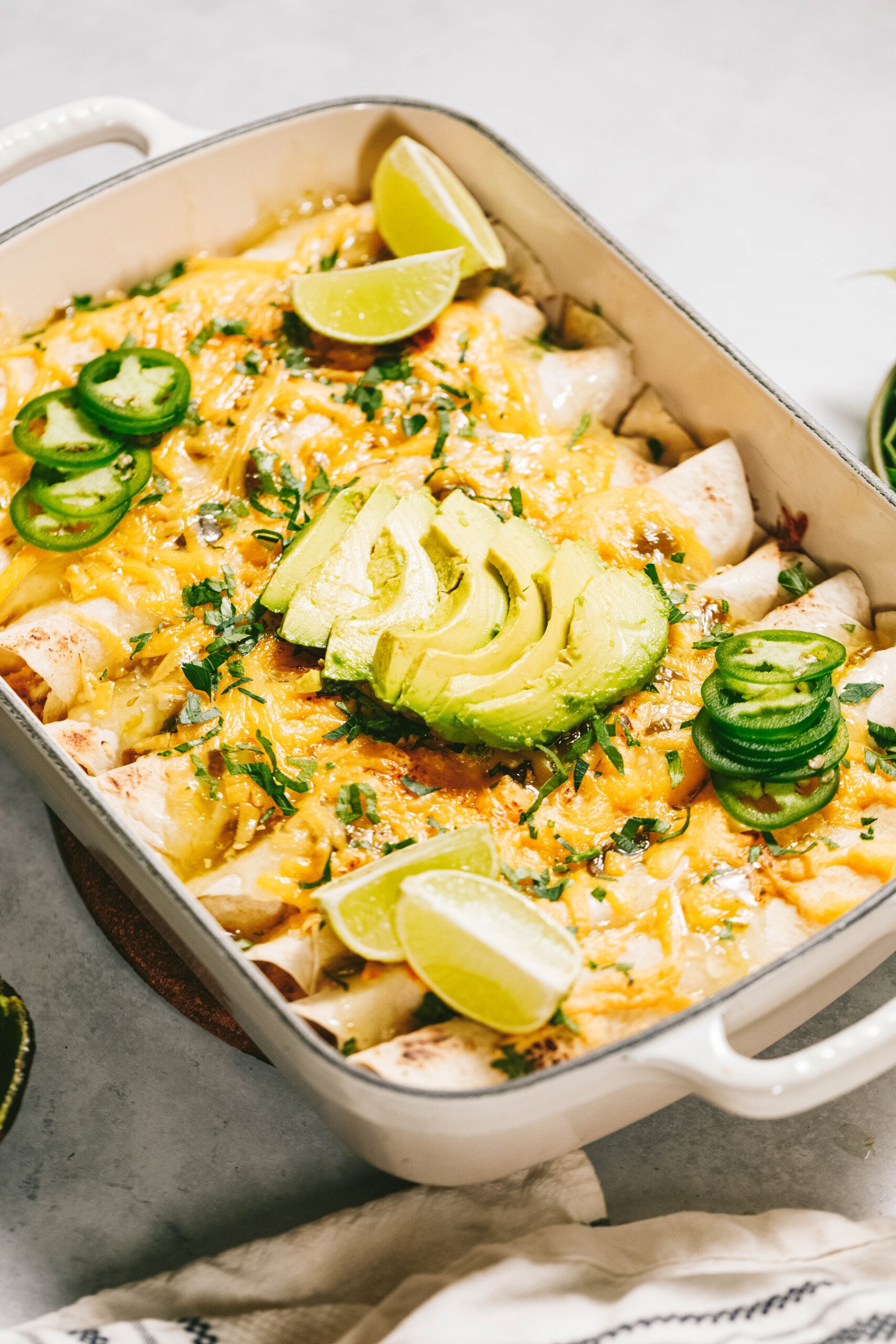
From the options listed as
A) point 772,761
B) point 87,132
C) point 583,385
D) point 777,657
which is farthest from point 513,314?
point 772,761

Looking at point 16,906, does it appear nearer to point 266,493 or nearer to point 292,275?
point 266,493

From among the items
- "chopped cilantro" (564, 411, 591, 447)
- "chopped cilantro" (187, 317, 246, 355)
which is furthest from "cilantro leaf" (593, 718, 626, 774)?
"chopped cilantro" (187, 317, 246, 355)

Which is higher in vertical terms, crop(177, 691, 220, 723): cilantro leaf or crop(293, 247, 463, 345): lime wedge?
crop(293, 247, 463, 345): lime wedge

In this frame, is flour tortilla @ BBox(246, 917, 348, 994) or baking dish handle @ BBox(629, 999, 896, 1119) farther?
flour tortilla @ BBox(246, 917, 348, 994)

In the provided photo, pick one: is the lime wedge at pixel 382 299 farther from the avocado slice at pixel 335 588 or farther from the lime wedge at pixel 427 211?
the avocado slice at pixel 335 588

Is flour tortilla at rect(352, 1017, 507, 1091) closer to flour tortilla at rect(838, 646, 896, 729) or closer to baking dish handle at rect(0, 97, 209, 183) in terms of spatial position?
flour tortilla at rect(838, 646, 896, 729)

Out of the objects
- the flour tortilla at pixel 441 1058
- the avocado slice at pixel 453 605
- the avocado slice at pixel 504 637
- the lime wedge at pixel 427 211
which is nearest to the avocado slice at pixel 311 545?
the avocado slice at pixel 453 605
